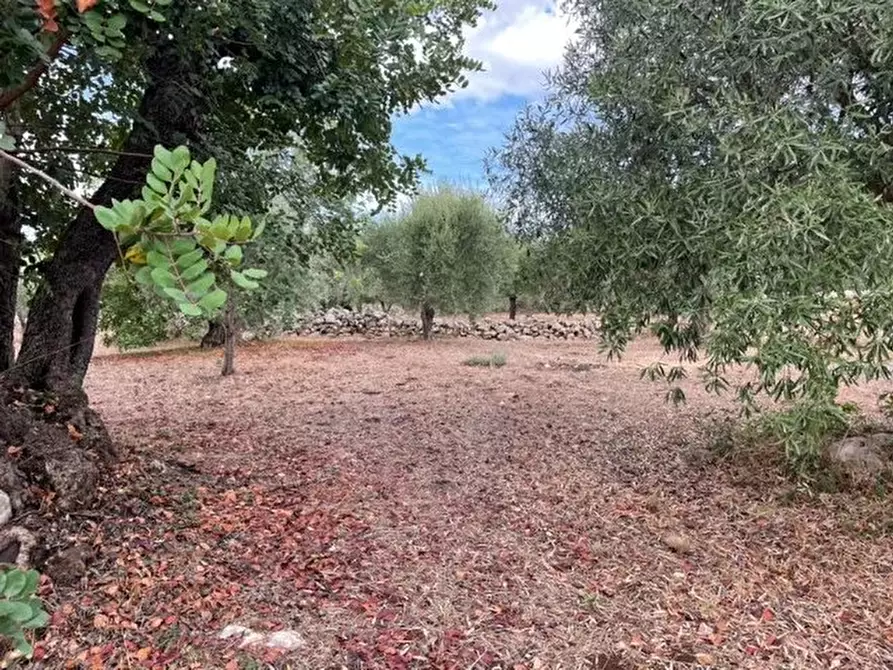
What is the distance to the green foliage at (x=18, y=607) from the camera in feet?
2.48

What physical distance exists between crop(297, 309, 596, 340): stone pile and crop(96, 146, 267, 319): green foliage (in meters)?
15.3

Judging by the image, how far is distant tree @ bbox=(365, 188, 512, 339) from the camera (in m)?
13.4

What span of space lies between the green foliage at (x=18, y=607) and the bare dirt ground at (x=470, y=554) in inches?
Result: 60.3

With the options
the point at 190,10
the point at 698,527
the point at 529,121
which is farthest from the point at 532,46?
the point at 698,527

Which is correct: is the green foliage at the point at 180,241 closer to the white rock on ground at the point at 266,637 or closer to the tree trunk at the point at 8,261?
the white rock on ground at the point at 266,637

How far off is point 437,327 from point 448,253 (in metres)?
4.05

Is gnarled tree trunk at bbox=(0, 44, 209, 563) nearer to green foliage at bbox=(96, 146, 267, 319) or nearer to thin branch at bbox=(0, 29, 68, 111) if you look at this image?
thin branch at bbox=(0, 29, 68, 111)

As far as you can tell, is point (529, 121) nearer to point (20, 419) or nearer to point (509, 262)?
point (20, 419)

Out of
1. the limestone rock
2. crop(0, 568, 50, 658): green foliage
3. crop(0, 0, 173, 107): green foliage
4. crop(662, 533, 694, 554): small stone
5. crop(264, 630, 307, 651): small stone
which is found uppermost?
crop(0, 0, 173, 107): green foliage

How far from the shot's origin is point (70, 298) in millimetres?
3588

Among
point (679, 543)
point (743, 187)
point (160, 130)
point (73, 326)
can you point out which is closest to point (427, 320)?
point (73, 326)

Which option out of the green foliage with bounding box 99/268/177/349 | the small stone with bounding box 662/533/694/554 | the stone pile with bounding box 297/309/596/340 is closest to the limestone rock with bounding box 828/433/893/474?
the small stone with bounding box 662/533/694/554

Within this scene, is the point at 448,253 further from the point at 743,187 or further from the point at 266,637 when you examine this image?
the point at 266,637

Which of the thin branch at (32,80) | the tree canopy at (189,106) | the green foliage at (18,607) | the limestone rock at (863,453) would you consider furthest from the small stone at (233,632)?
the limestone rock at (863,453)
